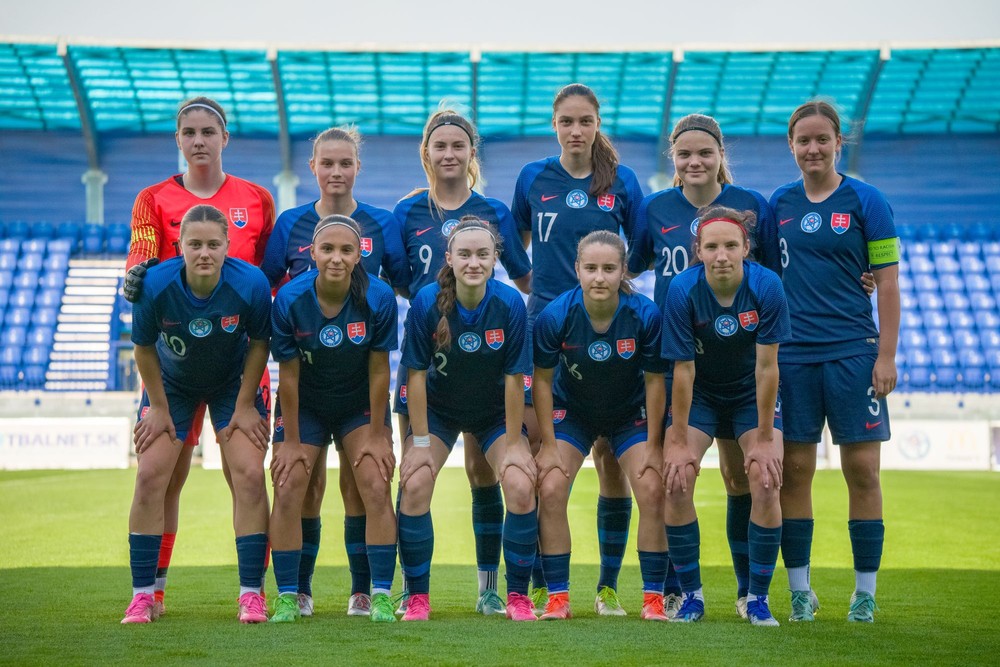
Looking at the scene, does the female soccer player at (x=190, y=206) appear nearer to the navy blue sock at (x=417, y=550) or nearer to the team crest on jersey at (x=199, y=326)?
the team crest on jersey at (x=199, y=326)

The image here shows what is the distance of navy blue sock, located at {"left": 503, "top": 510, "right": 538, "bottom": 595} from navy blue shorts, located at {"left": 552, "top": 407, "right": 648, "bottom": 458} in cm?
41

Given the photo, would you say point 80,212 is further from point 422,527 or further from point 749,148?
point 422,527

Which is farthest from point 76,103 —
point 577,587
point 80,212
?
point 577,587

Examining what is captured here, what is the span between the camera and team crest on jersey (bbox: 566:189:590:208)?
525 centimetres

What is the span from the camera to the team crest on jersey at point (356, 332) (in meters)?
4.67

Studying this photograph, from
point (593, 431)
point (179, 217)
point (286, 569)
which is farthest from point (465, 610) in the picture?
point (179, 217)

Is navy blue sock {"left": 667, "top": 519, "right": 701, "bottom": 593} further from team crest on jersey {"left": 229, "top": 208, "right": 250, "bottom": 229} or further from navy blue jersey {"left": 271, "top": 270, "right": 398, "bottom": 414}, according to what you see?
team crest on jersey {"left": 229, "top": 208, "right": 250, "bottom": 229}

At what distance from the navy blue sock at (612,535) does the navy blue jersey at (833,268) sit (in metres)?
1.09

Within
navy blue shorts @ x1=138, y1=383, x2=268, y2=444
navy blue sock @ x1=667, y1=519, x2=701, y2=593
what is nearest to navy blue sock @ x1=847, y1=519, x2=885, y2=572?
navy blue sock @ x1=667, y1=519, x2=701, y2=593

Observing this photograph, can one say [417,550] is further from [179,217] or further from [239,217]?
[179,217]

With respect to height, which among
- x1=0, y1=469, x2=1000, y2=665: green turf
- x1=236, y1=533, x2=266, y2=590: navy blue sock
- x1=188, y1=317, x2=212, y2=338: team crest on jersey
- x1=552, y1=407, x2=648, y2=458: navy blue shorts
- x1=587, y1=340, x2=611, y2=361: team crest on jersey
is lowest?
x1=0, y1=469, x2=1000, y2=665: green turf

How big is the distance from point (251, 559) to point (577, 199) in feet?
7.60

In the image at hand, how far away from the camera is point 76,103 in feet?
79.8

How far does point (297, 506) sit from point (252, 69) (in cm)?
2087
